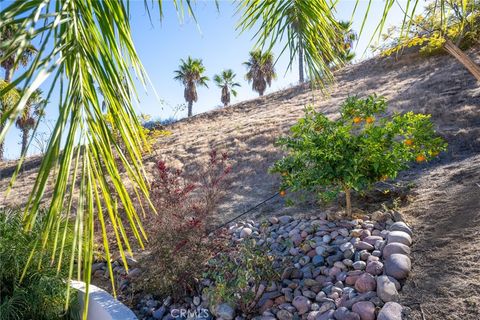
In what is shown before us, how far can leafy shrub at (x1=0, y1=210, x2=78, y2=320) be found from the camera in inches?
138

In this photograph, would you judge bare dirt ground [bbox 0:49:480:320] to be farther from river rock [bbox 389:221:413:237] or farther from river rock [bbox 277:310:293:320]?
river rock [bbox 277:310:293:320]

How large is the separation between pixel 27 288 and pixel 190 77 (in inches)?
936

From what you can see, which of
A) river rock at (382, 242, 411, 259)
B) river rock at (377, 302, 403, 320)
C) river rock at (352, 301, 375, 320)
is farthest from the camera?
river rock at (382, 242, 411, 259)

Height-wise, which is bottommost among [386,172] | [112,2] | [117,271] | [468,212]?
[117,271]

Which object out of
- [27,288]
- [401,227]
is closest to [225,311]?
[401,227]

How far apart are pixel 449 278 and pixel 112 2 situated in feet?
9.01

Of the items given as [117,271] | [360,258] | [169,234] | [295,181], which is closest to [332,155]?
[295,181]

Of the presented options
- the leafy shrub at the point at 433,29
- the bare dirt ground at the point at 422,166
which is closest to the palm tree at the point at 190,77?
the bare dirt ground at the point at 422,166

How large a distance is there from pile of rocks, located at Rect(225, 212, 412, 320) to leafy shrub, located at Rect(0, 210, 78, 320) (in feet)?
6.82

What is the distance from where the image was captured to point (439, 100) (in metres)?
8.70

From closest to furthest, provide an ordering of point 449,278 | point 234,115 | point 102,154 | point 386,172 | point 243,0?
point 102,154 → point 243,0 → point 449,278 → point 386,172 → point 234,115

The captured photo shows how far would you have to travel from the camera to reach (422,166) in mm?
5570

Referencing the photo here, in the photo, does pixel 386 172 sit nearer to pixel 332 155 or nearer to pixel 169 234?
pixel 332 155

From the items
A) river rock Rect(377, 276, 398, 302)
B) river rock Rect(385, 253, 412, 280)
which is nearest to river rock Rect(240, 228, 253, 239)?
river rock Rect(385, 253, 412, 280)
